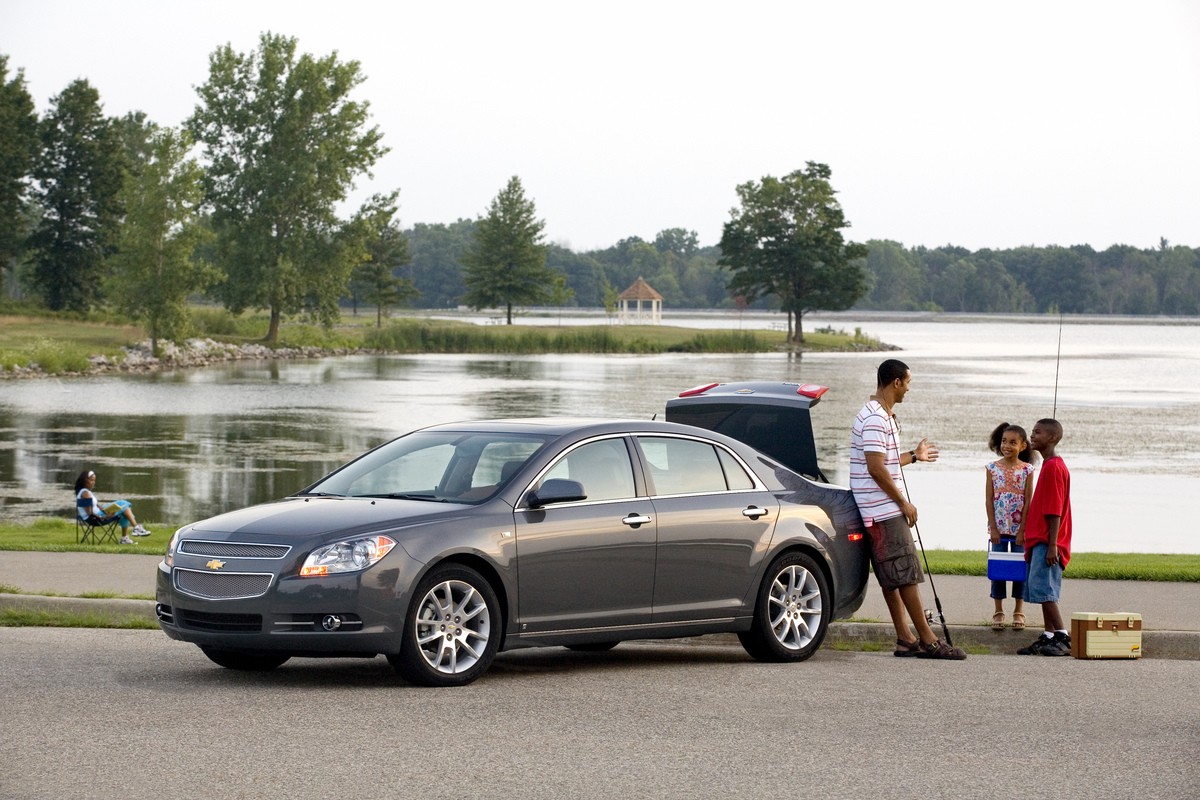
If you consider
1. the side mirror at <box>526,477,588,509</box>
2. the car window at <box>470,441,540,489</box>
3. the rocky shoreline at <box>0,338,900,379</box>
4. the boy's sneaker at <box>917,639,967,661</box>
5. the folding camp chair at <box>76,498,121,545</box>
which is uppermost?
the car window at <box>470,441,540,489</box>

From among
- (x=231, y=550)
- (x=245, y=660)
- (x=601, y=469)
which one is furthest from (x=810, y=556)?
(x=231, y=550)

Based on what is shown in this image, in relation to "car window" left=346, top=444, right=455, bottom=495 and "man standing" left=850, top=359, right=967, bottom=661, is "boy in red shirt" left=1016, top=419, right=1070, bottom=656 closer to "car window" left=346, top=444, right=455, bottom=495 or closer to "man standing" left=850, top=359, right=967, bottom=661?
"man standing" left=850, top=359, right=967, bottom=661

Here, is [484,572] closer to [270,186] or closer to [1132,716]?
[1132,716]

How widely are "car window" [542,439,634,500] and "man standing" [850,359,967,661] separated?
1708mm

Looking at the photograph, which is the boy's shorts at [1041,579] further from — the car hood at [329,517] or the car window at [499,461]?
the car hood at [329,517]

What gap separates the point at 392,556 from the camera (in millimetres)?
9000

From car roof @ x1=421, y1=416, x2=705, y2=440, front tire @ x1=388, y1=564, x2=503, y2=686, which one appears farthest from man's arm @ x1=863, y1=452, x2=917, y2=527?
front tire @ x1=388, y1=564, x2=503, y2=686

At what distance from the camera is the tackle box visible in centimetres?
1134

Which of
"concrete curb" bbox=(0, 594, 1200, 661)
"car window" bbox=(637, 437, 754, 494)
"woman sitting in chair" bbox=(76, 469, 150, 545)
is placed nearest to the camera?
"car window" bbox=(637, 437, 754, 494)

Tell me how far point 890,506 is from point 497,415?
3280 cm

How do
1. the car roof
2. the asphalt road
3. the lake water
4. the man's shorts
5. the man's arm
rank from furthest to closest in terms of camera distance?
the lake water < the man's shorts < the man's arm < the car roof < the asphalt road

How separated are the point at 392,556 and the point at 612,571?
5.23 ft

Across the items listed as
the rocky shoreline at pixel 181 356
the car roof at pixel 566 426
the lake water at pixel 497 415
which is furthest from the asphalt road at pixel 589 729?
the rocky shoreline at pixel 181 356

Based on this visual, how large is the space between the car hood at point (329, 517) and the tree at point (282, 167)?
9227 cm
